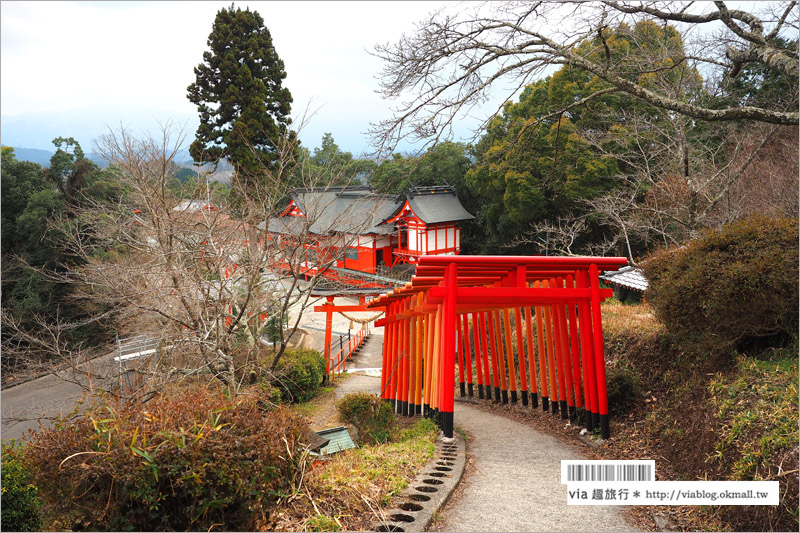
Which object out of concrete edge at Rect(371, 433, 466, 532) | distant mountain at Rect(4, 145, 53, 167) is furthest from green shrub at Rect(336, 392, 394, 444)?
distant mountain at Rect(4, 145, 53, 167)

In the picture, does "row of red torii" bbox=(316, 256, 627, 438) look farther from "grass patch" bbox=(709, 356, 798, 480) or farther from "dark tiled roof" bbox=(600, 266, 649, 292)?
"dark tiled roof" bbox=(600, 266, 649, 292)

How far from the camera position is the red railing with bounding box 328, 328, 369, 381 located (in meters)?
17.1

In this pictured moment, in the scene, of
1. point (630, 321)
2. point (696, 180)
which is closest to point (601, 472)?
point (630, 321)

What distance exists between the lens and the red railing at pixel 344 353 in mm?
17125

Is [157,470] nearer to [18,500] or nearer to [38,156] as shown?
[18,500]

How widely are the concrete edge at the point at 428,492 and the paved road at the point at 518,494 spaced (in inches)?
4.5

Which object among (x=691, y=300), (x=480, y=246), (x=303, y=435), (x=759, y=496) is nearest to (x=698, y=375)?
(x=691, y=300)

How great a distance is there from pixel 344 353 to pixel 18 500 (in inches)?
583

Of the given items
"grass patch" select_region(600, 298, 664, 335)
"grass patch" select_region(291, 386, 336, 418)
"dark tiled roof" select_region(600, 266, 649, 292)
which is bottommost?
"grass patch" select_region(291, 386, 336, 418)

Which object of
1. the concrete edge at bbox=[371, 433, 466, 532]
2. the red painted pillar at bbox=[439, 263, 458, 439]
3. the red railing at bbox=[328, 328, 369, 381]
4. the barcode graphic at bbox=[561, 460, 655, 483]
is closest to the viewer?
the barcode graphic at bbox=[561, 460, 655, 483]

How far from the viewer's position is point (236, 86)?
18.3 metres

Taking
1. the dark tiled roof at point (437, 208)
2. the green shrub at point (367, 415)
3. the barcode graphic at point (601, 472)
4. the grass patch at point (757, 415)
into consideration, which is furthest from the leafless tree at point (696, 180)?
the dark tiled roof at point (437, 208)

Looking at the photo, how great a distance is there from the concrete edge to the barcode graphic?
3.93ft

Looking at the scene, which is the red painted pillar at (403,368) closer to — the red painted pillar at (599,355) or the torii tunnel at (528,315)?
the torii tunnel at (528,315)
